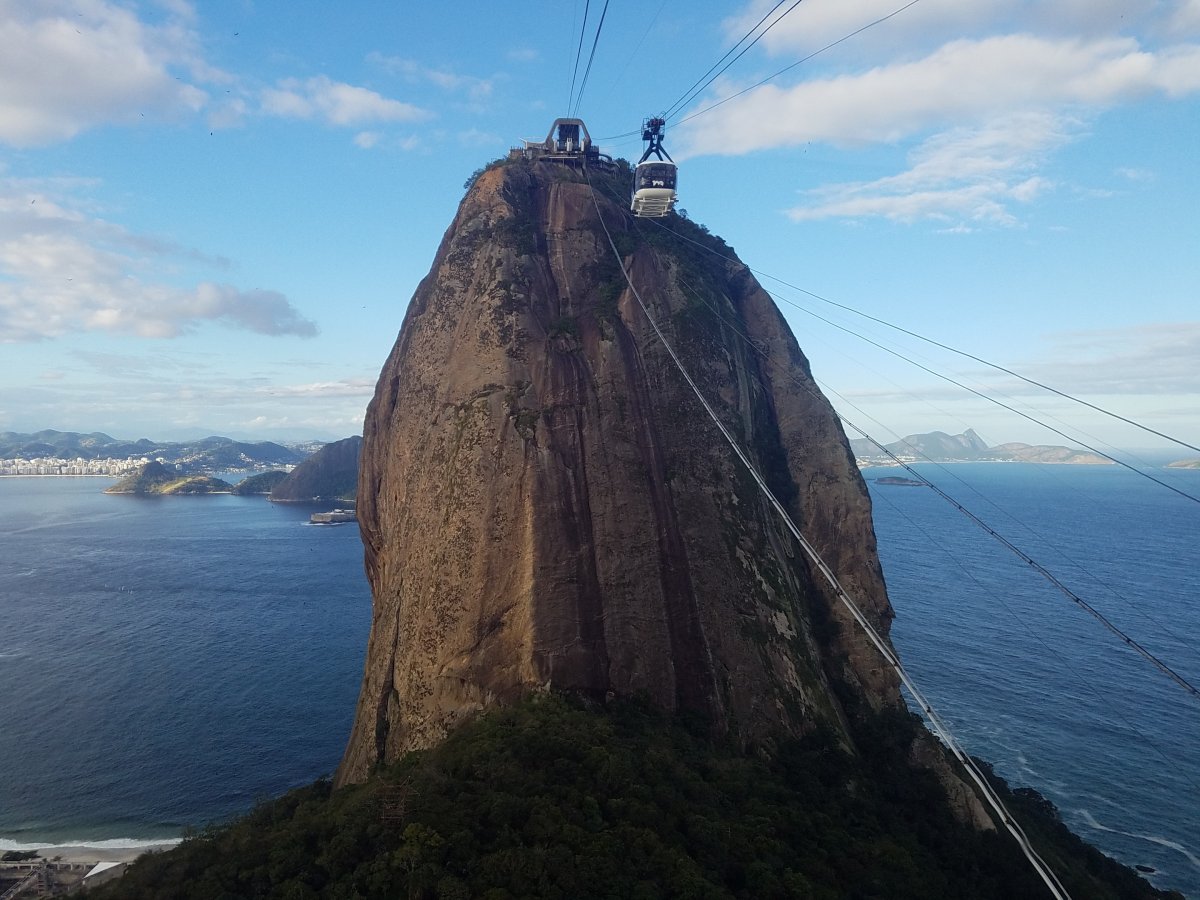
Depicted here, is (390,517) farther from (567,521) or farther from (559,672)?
(559,672)

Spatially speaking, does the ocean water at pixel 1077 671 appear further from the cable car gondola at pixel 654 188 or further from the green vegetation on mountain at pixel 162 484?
the green vegetation on mountain at pixel 162 484

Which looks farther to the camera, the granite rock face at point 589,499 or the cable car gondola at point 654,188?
the cable car gondola at point 654,188

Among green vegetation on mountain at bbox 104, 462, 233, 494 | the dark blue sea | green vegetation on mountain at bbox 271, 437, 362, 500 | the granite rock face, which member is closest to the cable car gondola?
the granite rock face

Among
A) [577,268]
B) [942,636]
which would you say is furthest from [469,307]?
[942,636]

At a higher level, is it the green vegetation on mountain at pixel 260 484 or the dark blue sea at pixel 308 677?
the green vegetation on mountain at pixel 260 484

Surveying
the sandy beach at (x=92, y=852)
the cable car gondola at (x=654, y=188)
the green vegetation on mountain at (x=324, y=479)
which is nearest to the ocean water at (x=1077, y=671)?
the cable car gondola at (x=654, y=188)

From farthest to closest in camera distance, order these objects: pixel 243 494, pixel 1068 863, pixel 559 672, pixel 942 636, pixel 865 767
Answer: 1. pixel 243 494
2. pixel 942 636
3. pixel 1068 863
4. pixel 865 767
5. pixel 559 672

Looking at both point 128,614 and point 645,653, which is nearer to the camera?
point 645,653
